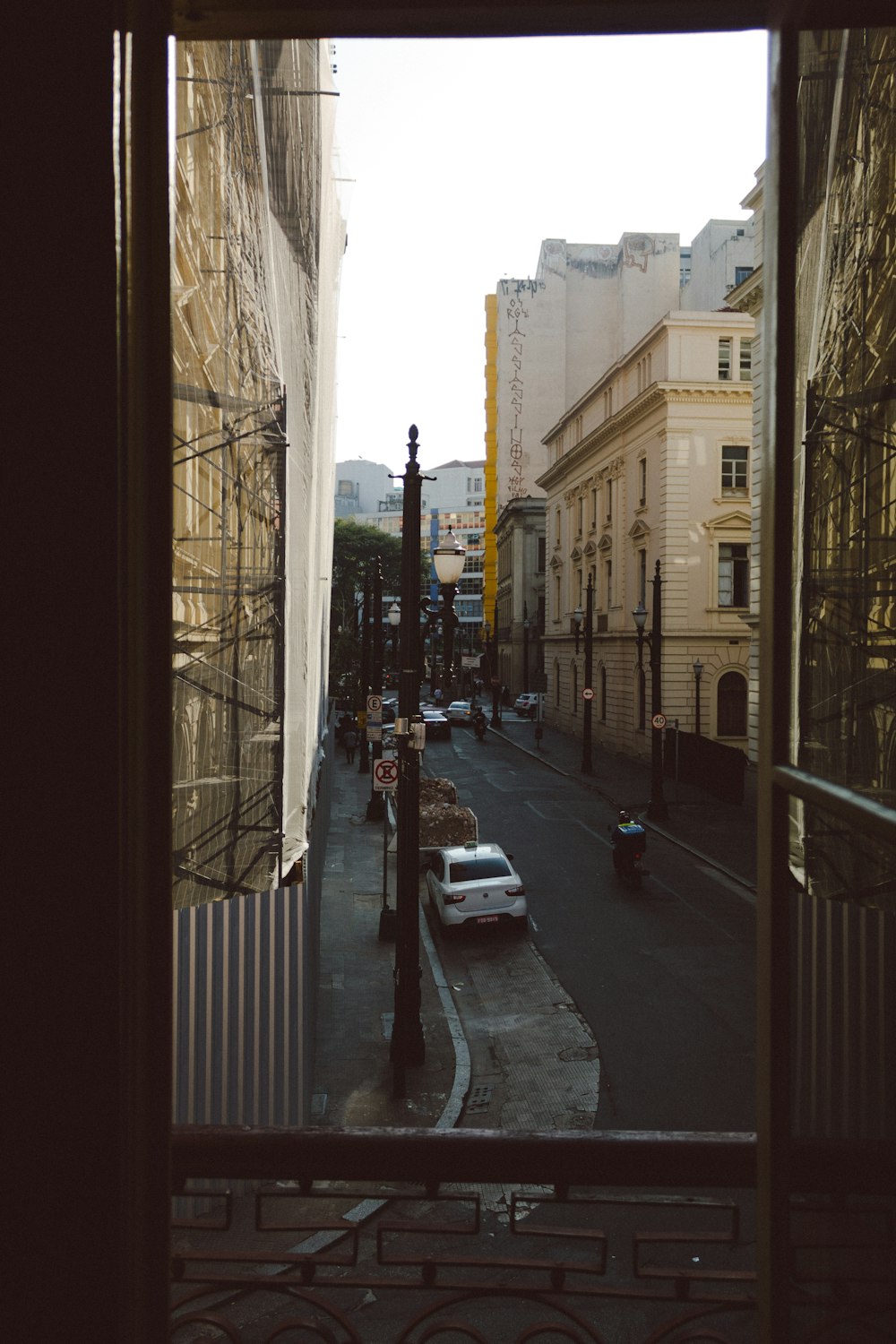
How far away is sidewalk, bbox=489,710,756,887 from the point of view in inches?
806

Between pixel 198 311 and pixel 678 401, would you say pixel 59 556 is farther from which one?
pixel 678 401

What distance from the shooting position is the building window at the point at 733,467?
1344 inches

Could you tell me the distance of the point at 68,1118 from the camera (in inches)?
61.4

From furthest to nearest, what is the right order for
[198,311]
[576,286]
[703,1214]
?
[576,286]
[703,1214]
[198,311]

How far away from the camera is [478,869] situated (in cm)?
1534

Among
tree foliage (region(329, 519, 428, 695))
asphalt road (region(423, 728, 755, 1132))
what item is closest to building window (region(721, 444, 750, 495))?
asphalt road (region(423, 728, 755, 1132))

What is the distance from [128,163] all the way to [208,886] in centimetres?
523

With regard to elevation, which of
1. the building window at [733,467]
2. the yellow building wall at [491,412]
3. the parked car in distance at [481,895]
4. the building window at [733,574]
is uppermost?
the yellow building wall at [491,412]

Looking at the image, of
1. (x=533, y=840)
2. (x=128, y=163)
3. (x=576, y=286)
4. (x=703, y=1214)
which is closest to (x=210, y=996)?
(x=703, y=1214)

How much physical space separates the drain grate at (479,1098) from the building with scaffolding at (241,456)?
9.65 ft

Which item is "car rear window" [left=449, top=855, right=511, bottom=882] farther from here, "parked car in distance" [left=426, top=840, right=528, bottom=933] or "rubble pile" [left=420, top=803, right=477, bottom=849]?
"rubble pile" [left=420, top=803, right=477, bottom=849]

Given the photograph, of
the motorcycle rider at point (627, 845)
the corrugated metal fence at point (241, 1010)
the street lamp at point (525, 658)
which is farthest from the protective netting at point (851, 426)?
the street lamp at point (525, 658)

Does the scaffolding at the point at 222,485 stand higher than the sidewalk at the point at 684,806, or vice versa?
the scaffolding at the point at 222,485

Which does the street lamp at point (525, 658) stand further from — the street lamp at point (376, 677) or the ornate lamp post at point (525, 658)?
the street lamp at point (376, 677)
